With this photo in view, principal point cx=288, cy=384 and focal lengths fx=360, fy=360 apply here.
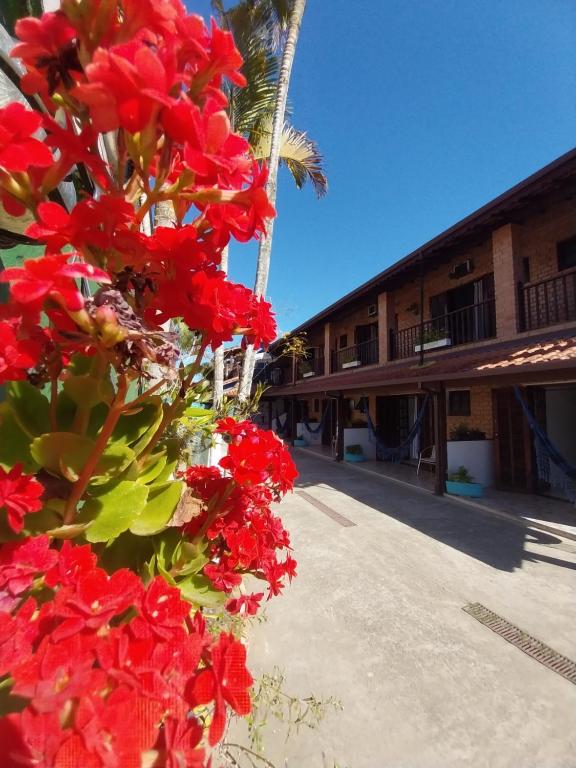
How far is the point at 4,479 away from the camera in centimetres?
54

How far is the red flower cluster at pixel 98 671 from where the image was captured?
35 centimetres

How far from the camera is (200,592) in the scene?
914mm

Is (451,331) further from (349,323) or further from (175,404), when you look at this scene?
(175,404)

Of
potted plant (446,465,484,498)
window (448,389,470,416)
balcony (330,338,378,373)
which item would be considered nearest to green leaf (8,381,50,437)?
Result: potted plant (446,465,484,498)

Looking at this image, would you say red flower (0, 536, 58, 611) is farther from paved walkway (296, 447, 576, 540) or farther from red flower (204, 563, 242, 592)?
paved walkway (296, 447, 576, 540)

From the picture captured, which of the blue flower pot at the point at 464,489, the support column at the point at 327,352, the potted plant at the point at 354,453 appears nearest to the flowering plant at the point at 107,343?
the blue flower pot at the point at 464,489

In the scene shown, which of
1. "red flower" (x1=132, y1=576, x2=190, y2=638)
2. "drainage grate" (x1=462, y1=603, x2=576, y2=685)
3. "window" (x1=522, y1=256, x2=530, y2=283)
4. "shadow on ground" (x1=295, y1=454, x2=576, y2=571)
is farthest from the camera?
"window" (x1=522, y1=256, x2=530, y2=283)

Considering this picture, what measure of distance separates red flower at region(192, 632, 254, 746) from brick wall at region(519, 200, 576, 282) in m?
8.09

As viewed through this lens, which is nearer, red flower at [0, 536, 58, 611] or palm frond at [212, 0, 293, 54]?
red flower at [0, 536, 58, 611]

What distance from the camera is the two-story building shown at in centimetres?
626

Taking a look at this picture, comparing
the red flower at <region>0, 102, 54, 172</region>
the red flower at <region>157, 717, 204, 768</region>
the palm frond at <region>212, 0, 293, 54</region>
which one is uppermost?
the palm frond at <region>212, 0, 293, 54</region>

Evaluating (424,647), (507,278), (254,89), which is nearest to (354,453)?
(507,278)

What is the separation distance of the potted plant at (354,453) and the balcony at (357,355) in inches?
119

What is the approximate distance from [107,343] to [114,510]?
13.6 inches
